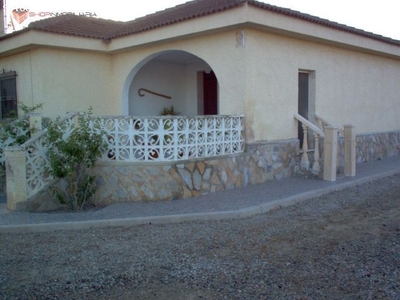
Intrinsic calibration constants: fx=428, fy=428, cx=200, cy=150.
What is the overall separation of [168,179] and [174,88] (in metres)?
5.68

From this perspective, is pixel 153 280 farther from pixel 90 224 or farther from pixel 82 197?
pixel 82 197

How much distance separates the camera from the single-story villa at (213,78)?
8.16 m

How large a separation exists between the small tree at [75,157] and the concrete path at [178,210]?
1.70 ft

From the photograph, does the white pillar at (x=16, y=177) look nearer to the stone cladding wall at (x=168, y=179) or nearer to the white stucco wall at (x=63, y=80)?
the stone cladding wall at (x=168, y=179)

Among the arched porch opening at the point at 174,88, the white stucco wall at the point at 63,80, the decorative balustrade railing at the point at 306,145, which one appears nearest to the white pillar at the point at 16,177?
the white stucco wall at the point at 63,80

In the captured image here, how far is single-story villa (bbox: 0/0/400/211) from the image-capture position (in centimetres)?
816

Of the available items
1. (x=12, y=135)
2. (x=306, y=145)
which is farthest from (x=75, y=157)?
(x=306, y=145)

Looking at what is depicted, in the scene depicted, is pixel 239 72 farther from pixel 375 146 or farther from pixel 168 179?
pixel 375 146

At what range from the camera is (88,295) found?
3.91 metres

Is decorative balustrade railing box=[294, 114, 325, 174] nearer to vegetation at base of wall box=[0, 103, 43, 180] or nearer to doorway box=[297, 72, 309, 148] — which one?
doorway box=[297, 72, 309, 148]

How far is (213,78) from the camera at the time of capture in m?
12.5

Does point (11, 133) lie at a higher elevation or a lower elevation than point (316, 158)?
higher

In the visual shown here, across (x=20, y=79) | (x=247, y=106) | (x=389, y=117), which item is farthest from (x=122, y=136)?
(x=389, y=117)

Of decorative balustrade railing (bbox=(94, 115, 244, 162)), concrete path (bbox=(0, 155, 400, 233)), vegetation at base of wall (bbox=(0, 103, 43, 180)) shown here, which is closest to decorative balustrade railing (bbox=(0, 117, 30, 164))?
vegetation at base of wall (bbox=(0, 103, 43, 180))
